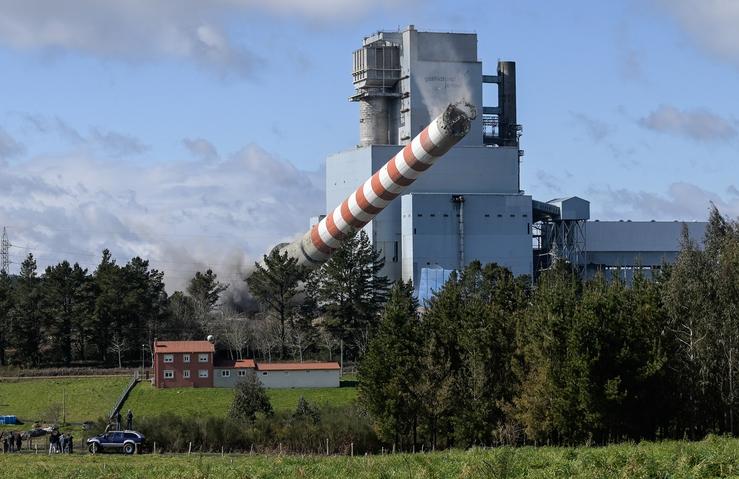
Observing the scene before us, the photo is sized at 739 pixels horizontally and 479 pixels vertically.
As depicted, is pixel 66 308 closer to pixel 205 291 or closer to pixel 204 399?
pixel 205 291

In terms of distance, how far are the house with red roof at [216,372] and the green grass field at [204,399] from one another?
90 centimetres

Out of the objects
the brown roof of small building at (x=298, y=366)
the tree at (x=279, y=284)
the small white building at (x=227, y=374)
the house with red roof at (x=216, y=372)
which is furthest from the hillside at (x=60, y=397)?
the tree at (x=279, y=284)

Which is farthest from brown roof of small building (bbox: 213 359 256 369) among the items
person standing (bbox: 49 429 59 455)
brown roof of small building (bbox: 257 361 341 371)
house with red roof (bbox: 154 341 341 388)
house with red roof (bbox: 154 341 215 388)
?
person standing (bbox: 49 429 59 455)

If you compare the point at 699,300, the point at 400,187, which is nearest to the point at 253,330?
the point at 400,187

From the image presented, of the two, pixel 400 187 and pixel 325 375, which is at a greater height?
pixel 400 187

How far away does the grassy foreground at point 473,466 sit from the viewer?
30969 mm

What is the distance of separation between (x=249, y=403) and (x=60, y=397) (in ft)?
56.8

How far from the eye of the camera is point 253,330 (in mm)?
A: 89188

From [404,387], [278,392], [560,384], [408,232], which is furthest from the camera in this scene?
[408,232]

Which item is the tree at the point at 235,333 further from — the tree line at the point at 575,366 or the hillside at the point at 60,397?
the tree line at the point at 575,366

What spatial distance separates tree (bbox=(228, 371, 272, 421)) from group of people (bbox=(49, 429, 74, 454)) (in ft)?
27.5

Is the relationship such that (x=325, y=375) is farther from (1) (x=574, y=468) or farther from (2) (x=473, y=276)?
(1) (x=574, y=468)

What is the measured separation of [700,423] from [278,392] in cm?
2962

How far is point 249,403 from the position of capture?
59.2 meters
